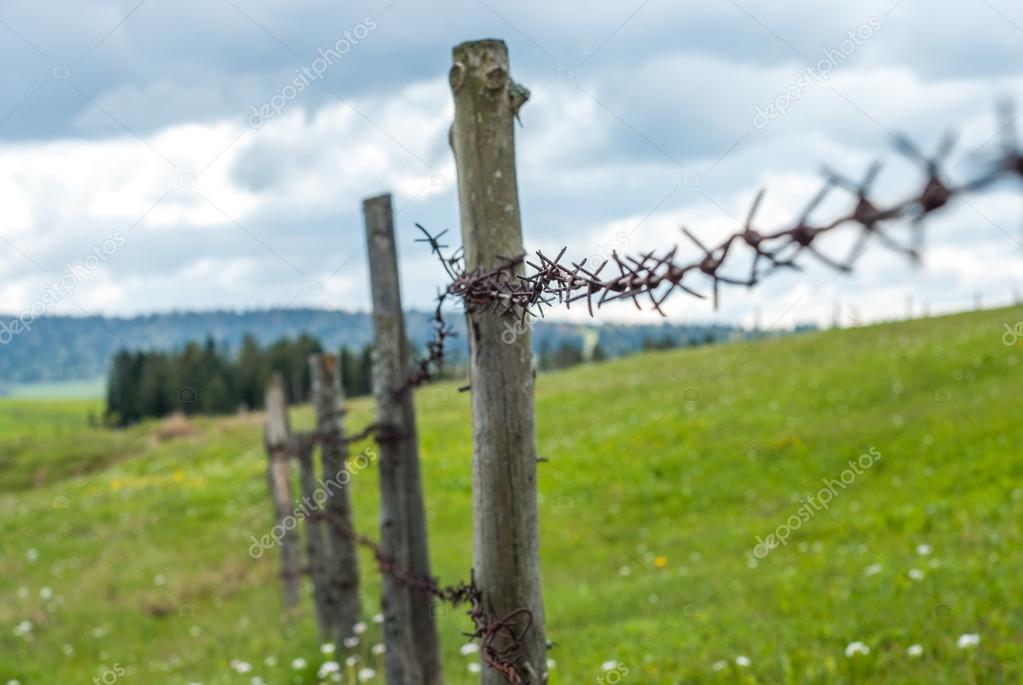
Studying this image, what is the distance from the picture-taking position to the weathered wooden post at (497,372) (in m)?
3.54

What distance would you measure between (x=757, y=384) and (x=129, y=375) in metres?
83.4

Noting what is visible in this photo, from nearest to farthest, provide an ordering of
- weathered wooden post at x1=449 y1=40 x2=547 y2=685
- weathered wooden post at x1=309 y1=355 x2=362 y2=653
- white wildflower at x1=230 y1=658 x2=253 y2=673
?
weathered wooden post at x1=449 y1=40 x2=547 y2=685
weathered wooden post at x1=309 y1=355 x2=362 y2=653
white wildflower at x1=230 y1=658 x2=253 y2=673

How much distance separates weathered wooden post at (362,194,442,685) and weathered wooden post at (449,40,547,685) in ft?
9.24

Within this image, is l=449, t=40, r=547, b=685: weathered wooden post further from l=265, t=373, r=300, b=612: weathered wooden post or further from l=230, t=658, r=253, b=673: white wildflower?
l=265, t=373, r=300, b=612: weathered wooden post

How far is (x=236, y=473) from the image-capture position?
101ft

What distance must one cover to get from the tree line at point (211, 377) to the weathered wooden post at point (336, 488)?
7765cm

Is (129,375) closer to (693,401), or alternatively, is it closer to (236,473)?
(236,473)

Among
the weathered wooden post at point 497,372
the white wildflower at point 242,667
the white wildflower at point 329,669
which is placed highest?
the weathered wooden post at point 497,372

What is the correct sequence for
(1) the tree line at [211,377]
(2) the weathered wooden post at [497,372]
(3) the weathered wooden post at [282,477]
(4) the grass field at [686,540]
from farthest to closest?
(1) the tree line at [211,377] → (3) the weathered wooden post at [282,477] → (4) the grass field at [686,540] → (2) the weathered wooden post at [497,372]

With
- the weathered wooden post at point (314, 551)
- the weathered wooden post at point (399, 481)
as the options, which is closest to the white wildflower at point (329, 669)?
the weathered wooden post at point (314, 551)

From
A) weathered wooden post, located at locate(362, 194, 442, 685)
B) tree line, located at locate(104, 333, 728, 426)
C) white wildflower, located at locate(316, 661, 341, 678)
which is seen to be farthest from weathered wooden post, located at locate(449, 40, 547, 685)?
tree line, located at locate(104, 333, 728, 426)

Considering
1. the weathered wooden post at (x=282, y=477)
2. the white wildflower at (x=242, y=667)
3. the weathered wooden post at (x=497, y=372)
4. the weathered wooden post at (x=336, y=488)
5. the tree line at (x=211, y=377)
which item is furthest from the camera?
the tree line at (x=211, y=377)

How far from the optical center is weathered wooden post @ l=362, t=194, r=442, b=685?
6406 millimetres

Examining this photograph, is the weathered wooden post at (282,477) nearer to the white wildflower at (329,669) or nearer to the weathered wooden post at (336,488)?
the weathered wooden post at (336,488)
